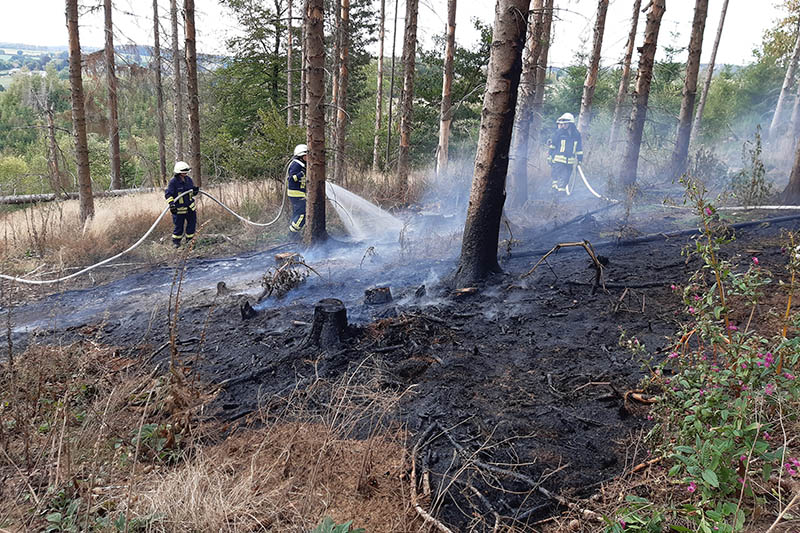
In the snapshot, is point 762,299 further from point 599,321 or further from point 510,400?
point 510,400

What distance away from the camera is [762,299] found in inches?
176

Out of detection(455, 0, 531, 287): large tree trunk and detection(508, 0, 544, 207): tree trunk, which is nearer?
detection(455, 0, 531, 287): large tree trunk

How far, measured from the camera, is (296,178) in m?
8.87

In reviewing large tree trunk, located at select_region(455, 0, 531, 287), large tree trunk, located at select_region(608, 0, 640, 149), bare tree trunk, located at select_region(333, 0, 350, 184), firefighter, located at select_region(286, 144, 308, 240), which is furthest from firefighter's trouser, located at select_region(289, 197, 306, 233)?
large tree trunk, located at select_region(608, 0, 640, 149)

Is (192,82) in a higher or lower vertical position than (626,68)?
lower

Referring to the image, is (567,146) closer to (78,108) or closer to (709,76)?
(78,108)

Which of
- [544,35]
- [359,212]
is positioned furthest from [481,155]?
[544,35]

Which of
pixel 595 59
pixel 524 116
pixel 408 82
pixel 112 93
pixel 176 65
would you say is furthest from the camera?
pixel 176 65

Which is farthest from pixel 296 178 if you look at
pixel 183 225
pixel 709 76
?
pixel 709 76

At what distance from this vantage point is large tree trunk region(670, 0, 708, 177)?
38.0ft

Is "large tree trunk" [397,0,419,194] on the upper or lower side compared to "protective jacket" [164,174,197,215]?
upper

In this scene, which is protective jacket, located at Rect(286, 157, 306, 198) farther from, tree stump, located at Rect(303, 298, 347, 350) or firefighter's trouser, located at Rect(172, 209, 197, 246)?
tree stump, located at Rect(303, 298, 347, 350)

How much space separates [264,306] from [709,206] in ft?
16.4

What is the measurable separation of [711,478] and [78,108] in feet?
37.9
